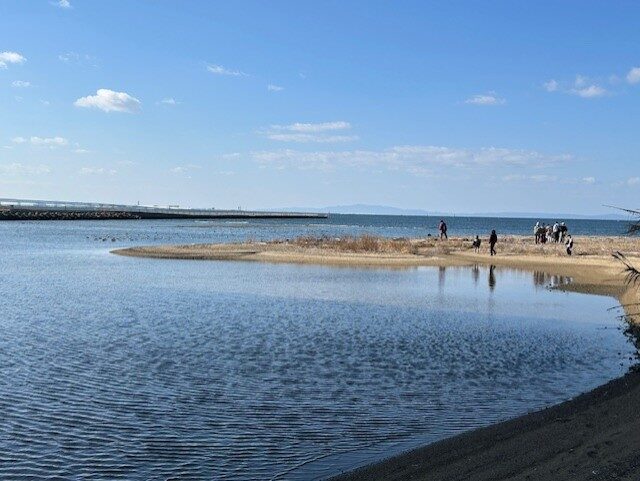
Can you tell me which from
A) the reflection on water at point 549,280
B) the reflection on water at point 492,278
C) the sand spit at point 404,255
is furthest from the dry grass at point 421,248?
the reflection on water at point 549,280

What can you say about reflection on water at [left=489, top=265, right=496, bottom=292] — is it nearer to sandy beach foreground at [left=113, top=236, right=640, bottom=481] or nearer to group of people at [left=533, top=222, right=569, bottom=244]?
sandy beach foreground at [left=113, top=236, right=640, bottom=481]

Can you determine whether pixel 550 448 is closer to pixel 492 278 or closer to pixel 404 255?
pixel 492 278

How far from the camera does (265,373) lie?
47.3 feet

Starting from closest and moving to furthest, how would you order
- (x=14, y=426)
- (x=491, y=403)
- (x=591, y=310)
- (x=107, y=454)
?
(x=107, y=454) < (x=14, y=426) < (x=491, y=403) < (x=591, y=310)

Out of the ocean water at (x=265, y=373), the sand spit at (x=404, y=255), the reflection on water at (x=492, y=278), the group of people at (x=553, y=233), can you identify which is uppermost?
the group of people at (x=553, y=233)

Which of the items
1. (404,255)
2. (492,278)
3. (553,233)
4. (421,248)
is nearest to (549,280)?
Answer: (492,278)

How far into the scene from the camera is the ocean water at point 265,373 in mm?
9766

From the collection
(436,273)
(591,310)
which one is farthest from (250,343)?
(436,273)

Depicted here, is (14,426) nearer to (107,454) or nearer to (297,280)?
(107,454)

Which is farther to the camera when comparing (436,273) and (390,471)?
(436,273)

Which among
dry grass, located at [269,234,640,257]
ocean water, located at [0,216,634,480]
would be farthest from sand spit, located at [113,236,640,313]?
ocean water, located at [0,216,634,480]

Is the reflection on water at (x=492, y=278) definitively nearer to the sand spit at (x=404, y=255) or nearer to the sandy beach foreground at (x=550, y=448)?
the sand spit at (x=404, y=255)

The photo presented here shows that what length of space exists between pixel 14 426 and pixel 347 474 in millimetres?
5438

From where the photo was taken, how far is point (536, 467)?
24.6ft
